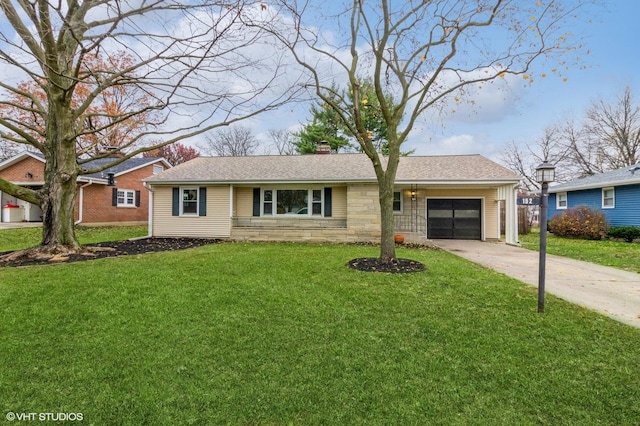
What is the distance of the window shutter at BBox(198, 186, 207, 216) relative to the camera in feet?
44.3

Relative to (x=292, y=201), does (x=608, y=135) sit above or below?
above

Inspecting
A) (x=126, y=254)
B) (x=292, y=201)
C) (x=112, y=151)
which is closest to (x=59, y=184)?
(x=112, y=151)

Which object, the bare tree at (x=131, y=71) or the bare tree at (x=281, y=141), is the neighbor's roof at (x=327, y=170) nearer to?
the bare tree at (x=131, y=71)

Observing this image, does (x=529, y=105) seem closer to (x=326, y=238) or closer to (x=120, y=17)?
(x=326, y=238)

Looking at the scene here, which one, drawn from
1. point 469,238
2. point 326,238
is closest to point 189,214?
point 326,238

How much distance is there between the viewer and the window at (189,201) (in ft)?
45.1

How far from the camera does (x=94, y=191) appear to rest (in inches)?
711

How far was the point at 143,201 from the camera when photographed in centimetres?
2098

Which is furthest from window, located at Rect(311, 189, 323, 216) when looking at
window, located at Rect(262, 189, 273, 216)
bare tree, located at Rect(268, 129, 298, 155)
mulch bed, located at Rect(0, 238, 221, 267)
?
bare tree, located at Rect(268, 129, 298, 155)

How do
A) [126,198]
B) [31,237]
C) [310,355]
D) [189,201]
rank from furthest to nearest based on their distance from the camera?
[126,198] → [189,201] → [31,237] → [310,355]

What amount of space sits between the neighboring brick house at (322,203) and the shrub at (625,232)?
6048 millimetres

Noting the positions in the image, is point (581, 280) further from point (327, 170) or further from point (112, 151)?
point (112, 151)

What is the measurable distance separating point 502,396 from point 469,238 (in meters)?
12.6

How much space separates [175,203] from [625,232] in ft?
66.8
